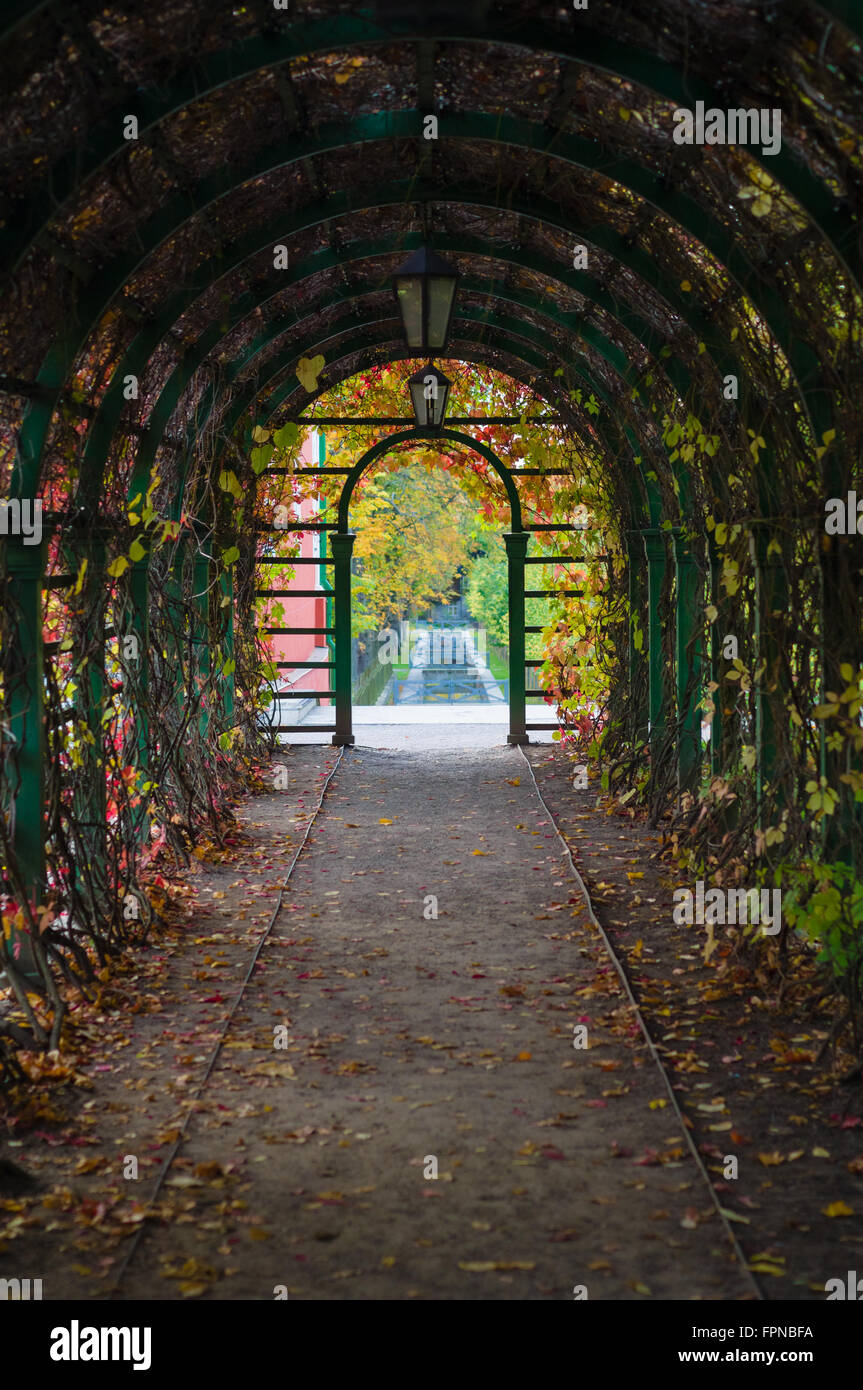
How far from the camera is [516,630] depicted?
14414 millimetres

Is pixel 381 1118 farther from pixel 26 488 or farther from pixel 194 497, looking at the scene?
pixel 194 497

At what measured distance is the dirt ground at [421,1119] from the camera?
371cm

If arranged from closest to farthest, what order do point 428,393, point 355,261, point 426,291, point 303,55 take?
point 303,55
point 426,291
point 355,261
point 428,393

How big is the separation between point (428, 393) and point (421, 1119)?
22.1 feet

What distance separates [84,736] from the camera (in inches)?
265

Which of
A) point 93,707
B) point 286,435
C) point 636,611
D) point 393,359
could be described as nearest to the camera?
point 93,707

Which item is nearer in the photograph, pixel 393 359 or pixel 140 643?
pixel 140 643

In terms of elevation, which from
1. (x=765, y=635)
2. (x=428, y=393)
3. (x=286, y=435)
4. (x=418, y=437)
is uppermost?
(x=418, y=437)

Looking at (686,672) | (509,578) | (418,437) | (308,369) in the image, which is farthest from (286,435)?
(418,437)

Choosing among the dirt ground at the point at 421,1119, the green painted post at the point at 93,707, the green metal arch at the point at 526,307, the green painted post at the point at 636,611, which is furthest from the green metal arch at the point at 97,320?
the green painted post at the point at 636,611

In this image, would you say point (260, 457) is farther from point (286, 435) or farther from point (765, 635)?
point (765, 635)

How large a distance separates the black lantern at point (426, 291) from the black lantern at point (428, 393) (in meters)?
3.06
